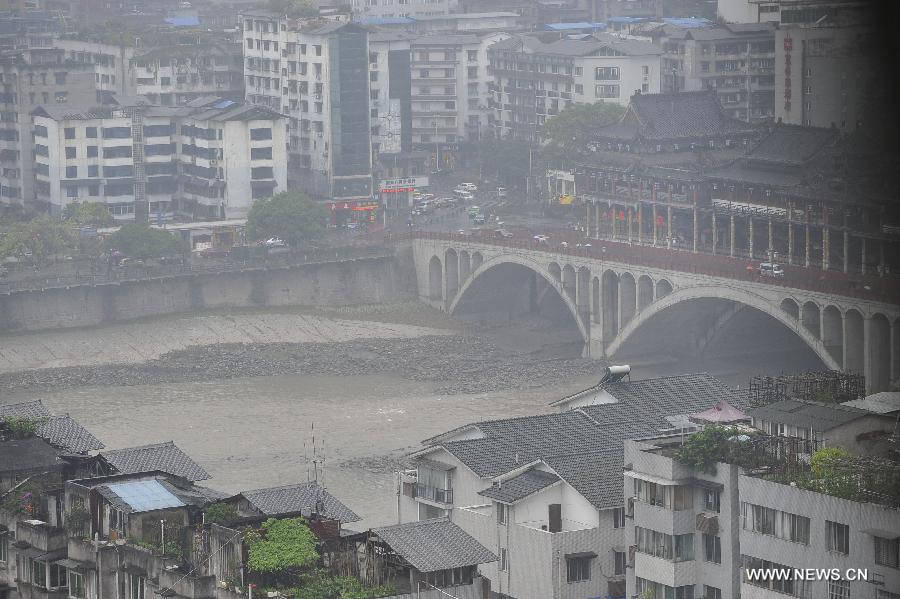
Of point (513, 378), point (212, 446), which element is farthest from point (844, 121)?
point (212, 446)

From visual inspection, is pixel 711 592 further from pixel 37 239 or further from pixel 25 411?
pixel 37 239

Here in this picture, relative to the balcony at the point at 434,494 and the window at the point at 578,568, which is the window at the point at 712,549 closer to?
the window at the point at 578,568

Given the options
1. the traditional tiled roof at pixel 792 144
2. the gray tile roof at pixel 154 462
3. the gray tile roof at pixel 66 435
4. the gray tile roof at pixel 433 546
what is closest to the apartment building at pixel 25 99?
the traditional tiled roof at pixel 792 144

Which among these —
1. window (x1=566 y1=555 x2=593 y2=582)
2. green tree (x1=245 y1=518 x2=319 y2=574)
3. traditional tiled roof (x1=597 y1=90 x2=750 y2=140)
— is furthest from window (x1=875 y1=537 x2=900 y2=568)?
traditional tiled roof (x1=597 y1=90 x2=750 y2=140)

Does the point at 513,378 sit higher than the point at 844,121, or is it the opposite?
the point at 844,121

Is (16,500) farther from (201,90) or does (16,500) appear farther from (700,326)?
(201,90)

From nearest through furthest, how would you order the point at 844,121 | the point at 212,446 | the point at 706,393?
1. the point at 706,393
2. the point at 212,446
3. the point at 844,121
